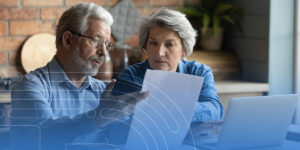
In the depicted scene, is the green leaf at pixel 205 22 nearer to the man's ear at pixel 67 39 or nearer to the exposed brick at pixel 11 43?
the exposed brick at pixel 11 43

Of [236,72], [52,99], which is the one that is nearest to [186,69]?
[52,99]

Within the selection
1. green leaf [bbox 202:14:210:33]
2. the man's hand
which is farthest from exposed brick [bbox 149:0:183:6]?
the man's hand

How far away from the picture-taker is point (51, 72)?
4.35 ft

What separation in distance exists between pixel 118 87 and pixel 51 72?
0.42 meters

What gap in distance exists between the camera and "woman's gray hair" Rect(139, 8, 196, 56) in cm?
175

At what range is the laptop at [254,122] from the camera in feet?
3.20

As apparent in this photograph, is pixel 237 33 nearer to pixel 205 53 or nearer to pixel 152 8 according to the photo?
pixel 205 53

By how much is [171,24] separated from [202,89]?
10.0 inches

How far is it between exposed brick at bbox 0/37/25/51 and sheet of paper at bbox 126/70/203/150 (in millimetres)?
1669

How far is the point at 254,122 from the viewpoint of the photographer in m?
1.00

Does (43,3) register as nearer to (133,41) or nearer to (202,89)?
(133,41)

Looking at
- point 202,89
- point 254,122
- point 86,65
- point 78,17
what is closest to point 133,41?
point 202,89

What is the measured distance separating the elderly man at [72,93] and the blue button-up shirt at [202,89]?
0.21 m

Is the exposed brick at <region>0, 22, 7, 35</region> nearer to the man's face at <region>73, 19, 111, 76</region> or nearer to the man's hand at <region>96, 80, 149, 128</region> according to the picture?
the man's face at <region>73, 19, 111, 76</region>
